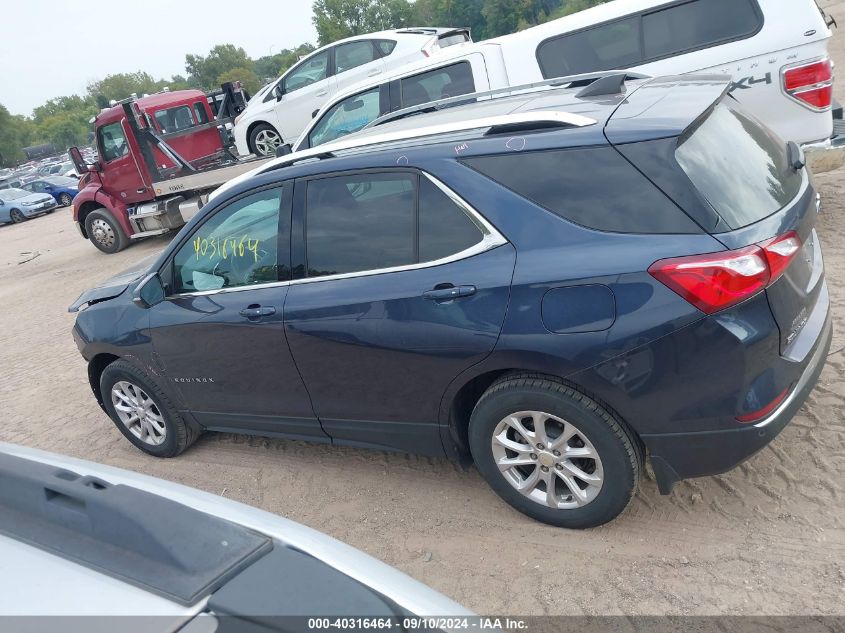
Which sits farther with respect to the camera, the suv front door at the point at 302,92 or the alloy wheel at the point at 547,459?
the suv front door at the point at 302,92

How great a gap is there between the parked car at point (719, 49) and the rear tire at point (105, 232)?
916cm

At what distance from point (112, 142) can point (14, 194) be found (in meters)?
18.3

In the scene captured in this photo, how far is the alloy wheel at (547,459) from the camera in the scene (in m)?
3.02

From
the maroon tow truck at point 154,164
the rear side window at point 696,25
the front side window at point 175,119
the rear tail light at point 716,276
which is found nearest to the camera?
the rear tail light at point 716,276

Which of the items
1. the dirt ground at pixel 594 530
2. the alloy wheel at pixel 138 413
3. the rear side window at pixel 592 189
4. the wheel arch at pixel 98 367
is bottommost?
the dirt ground at pixel 594 530

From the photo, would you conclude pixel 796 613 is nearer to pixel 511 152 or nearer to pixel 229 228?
pixel 511 152

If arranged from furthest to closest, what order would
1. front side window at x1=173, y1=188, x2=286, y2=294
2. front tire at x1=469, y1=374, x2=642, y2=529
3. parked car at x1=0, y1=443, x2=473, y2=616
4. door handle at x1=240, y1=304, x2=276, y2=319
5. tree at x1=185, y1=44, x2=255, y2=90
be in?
tree at x1=185, y1=44, x2=255, y2=90 → front side window at x1=173, y1=188, x2=286, y2=294 → door handle at x1=240, y1=304, x2=276, y2=319 → front tire at x1=469, y1=374, x2=642, y2=529 → parked car at x1=0, y1=443, x2=473, y2=616

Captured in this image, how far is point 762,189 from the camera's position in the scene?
9.73 ft

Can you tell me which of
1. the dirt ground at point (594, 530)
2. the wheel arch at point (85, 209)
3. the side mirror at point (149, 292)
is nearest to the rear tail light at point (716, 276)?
the dirt ground at point (594, 530)

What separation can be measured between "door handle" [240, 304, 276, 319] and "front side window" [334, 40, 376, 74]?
8882 mm

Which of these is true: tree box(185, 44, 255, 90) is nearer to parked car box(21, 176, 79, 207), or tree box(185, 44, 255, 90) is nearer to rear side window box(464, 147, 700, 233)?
parked car box(21, 176, 79, 207)

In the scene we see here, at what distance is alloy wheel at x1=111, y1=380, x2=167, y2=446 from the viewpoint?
4715mm

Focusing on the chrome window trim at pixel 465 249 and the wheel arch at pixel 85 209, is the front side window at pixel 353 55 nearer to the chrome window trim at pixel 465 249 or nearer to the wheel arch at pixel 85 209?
the wheel arch at pixel 85 209

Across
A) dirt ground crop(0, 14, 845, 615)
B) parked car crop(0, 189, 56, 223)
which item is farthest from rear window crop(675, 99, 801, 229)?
parked car crop(0, 189, 56, 223)
